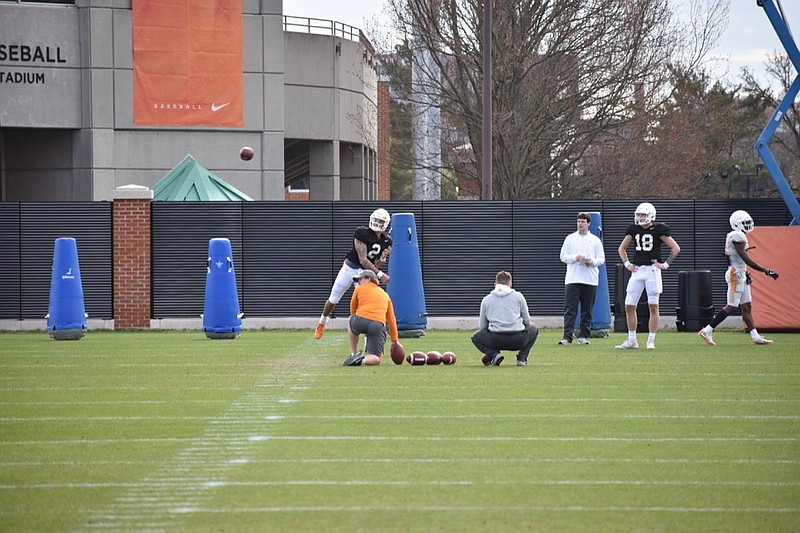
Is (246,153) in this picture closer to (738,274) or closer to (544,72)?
(544,72)

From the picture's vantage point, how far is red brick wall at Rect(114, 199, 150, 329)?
26797 mm

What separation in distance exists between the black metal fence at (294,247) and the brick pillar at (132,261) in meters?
0.22

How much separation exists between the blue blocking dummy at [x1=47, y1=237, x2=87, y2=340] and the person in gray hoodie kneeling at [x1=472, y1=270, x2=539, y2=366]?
872cm

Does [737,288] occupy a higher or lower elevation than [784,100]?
lower

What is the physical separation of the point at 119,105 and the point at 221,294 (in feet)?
57.8

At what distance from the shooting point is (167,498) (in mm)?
8102

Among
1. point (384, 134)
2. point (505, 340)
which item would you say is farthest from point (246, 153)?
point (505, 340)

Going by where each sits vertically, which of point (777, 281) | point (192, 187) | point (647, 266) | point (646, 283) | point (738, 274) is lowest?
point (777, 281)

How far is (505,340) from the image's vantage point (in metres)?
16.1

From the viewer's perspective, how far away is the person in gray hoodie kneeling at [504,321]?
1588 centimetres

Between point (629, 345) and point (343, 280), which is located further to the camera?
point (629, 345)

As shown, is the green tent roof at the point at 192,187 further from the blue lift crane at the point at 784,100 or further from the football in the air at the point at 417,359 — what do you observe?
the football in the air at the point at 417,359

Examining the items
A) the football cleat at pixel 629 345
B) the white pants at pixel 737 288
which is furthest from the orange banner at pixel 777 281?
the football cleat at pixel 629 345

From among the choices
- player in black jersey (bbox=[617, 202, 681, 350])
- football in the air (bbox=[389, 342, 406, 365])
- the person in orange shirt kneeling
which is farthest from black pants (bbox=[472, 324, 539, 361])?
player in black jersey (bbox=[617, 202, 681, 350])
